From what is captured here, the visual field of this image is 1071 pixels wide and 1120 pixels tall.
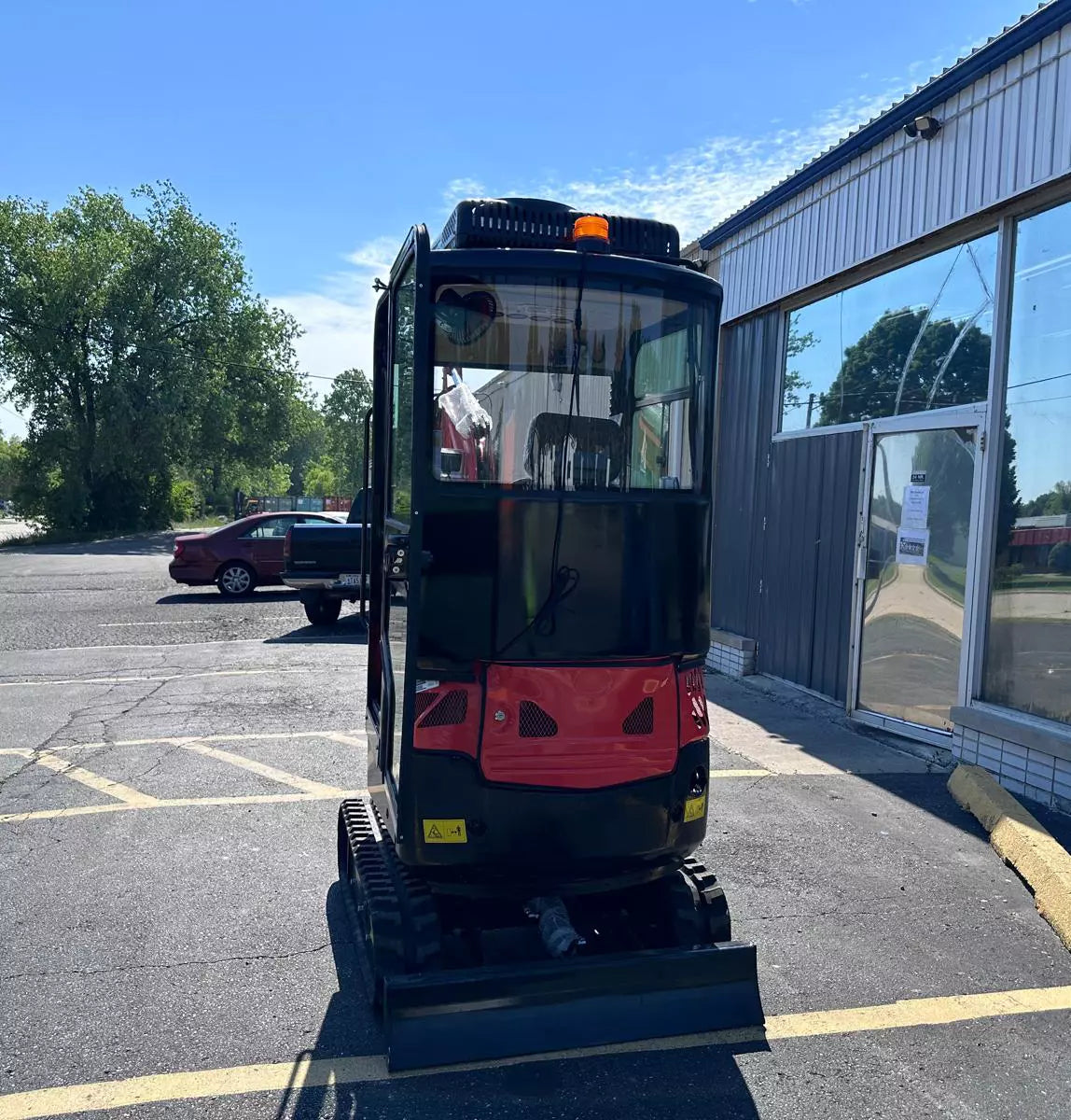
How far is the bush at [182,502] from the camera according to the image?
140ft

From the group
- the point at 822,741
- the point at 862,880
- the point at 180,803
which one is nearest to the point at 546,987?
the point at 862,880

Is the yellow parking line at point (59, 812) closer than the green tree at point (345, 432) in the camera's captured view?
Yes

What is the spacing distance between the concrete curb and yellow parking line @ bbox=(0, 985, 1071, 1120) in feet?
2.35

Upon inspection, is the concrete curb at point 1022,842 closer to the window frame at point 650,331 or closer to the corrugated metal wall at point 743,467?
the window frame at point 650,331

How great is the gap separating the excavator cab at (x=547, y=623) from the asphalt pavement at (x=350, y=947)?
0.26m

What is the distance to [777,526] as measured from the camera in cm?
966

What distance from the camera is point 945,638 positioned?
23.8 ft

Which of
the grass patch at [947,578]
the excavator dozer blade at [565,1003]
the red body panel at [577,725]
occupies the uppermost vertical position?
the grass patch at [947,578]

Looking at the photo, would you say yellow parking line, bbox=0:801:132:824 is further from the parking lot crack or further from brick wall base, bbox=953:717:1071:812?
brick wall base, bbox=953:717:1071:812

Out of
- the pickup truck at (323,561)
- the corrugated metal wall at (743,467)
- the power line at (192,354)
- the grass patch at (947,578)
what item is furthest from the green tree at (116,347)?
the grass patch at (947,578)

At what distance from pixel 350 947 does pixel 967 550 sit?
5180 mm

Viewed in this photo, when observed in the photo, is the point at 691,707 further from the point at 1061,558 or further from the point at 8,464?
the point at 8,464

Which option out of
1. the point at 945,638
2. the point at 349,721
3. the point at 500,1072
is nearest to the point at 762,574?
the point at 945,638

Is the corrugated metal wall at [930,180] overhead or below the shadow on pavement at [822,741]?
overhead
